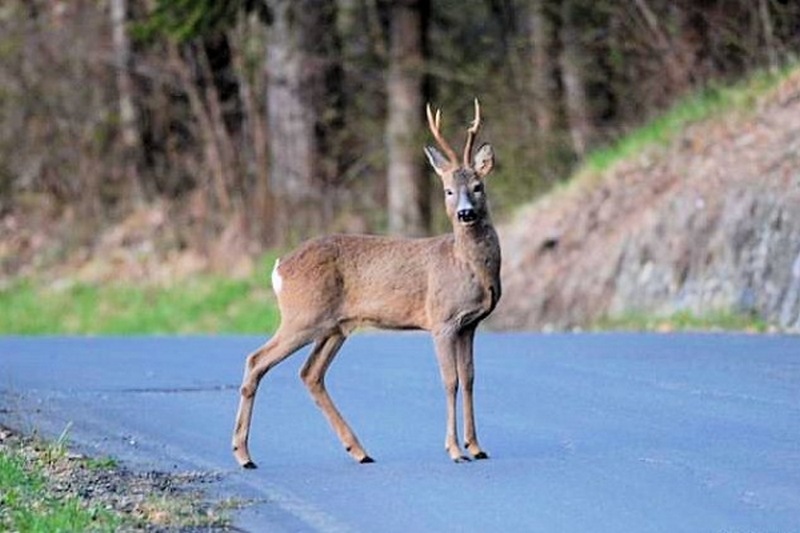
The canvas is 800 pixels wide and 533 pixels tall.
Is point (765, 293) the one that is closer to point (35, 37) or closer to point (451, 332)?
point (451, 332)

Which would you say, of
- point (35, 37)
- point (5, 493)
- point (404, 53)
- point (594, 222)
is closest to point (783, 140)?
point (594, 222)

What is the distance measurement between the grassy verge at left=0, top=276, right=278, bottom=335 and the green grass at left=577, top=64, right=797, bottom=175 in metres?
4.37

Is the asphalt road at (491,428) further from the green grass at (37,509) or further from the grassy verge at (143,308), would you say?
the grassy verge at (143,308)

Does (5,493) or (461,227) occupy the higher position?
(461,227)

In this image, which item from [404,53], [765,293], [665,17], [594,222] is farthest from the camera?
[404,53]

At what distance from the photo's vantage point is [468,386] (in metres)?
10.8

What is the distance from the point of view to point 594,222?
22.4 meters

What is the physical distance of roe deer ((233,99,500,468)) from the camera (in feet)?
35.5

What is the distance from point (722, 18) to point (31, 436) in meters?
15.1

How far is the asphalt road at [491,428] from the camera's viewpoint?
363 inches

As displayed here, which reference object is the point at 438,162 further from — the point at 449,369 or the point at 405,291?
the point at 449,369

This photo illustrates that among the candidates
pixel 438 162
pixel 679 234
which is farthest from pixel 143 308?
pixel 438 162

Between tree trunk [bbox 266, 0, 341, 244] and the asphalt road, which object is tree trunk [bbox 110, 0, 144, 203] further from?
the asphalt road

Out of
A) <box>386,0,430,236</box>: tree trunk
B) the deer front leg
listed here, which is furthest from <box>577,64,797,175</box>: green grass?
the deer front leg
